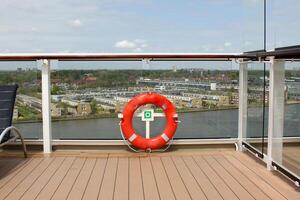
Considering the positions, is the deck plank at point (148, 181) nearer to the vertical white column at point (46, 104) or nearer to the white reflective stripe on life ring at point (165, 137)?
the white reflective stripe on life ring at point (165, 137)

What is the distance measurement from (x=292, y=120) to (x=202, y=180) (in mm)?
871

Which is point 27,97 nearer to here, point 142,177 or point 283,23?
point 142,177

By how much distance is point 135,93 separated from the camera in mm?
4320

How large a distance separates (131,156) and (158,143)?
324 mm

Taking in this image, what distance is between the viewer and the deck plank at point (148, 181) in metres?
2.90

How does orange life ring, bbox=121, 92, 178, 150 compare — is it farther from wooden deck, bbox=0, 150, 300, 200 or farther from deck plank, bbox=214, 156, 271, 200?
deck plank, bbox=214, 156, 271, 200

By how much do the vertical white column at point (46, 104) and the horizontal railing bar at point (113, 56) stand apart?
109 millimetres

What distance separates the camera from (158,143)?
4.19 meters

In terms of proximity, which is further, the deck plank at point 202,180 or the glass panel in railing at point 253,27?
the glass panel in railing at point 253,27

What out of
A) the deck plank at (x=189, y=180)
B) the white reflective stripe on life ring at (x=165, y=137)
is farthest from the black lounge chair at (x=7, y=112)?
the deck plank at (x=189, y=180)

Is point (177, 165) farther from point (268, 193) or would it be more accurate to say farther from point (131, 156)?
point (268, 193)

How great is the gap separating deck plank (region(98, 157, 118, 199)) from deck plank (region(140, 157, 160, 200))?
0.78 ft

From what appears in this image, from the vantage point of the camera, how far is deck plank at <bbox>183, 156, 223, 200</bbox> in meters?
2.90

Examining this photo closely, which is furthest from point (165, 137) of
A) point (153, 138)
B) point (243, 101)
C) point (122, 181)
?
point (122, 181)
